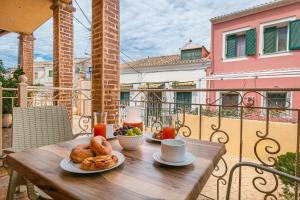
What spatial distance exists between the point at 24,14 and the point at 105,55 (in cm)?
342

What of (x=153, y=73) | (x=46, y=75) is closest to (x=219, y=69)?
(x=153, y=73)

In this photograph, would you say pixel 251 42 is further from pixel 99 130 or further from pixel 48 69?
pixel 48 69

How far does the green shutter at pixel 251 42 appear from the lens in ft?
28.1

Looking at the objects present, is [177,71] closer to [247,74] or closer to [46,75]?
[247,74]

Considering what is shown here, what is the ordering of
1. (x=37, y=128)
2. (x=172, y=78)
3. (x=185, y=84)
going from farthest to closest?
(x=172, y=78) → (x=185, y=84) → (x=37, y=128)

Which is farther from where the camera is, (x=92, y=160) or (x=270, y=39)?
(x=270, y=39)

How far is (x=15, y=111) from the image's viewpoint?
4.43ft

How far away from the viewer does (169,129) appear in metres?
1.12

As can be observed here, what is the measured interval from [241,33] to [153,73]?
534cm

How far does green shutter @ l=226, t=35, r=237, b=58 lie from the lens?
30.4 ft

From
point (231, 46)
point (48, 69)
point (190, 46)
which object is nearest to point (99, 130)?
point (231, 46)

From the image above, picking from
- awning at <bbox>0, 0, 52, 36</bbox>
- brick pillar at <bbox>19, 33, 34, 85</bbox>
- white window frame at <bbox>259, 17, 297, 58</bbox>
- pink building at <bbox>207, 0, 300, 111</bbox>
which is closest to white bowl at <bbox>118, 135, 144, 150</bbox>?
awning at <bbox>0, 0, 52, 36</bbox>

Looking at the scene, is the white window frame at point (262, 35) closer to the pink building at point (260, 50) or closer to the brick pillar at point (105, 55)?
the pink building at point (260, 50)

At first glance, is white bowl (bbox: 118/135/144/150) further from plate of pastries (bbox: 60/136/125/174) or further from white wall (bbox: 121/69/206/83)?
white wall (bbox: 121/69/206/83)
